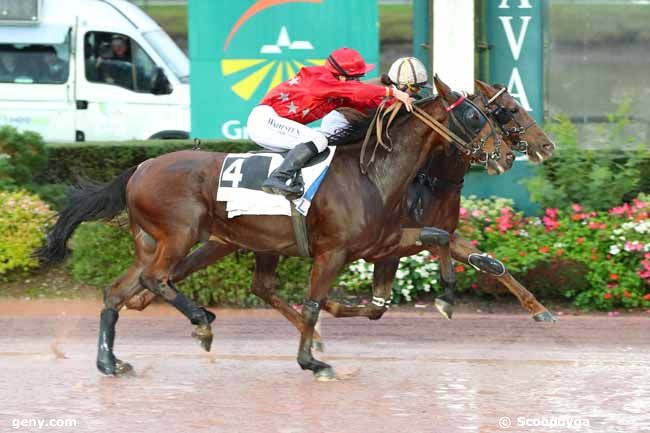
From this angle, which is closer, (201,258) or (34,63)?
(201,258)

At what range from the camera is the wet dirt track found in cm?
695

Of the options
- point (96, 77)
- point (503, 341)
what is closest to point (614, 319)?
point (503, 341)

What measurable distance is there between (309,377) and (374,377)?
43 cm

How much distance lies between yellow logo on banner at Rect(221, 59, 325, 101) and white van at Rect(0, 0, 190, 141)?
4.18 m

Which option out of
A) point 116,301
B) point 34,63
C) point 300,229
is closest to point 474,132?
point 300,229

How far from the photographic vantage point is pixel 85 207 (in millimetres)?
8734

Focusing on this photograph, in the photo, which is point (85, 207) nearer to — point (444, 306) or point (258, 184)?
point (258, 184)

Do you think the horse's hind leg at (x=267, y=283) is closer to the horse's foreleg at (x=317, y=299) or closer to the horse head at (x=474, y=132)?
the horse's foreleg at (x=317, y=299)

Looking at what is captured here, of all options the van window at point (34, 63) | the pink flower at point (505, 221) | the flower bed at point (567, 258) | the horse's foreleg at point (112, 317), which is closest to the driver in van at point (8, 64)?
the van window at point (34, 63)

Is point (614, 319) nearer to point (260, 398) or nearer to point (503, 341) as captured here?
point (503, 341)

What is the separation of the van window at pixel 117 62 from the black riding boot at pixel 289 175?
908 cm

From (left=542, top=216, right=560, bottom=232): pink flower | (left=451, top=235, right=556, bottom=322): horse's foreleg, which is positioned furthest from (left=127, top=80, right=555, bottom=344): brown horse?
(left=542, top=216, right=560, bottom=232): pink flower

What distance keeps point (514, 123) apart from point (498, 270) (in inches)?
39.9
